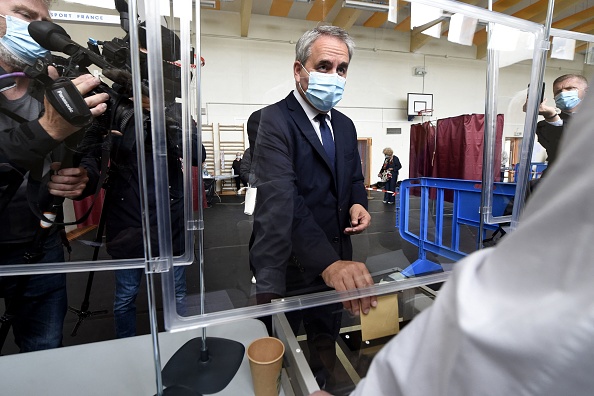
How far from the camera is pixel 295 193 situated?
789 mm

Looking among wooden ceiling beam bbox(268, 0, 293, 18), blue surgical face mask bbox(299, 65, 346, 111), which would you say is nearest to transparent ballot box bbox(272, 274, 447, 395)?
blue surgical face mask bbox(299, 65, 346, 111)

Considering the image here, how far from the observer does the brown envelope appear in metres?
0.68

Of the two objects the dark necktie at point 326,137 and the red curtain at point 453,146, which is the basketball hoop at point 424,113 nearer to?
the red curtain at point 453,146

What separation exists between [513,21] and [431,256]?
2.54ft

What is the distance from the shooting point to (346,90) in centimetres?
78

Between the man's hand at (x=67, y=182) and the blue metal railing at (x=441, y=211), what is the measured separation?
95 centimetres

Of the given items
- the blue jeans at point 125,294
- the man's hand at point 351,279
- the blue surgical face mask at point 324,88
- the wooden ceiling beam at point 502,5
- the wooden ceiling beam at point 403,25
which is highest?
the wooden ceiling beam at point 502,5

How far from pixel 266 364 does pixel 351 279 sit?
30cm

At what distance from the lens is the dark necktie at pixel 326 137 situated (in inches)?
31.0

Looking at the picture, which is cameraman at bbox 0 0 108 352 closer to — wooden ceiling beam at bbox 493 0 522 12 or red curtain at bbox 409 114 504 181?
red curtain at bbox 409 114 504 181

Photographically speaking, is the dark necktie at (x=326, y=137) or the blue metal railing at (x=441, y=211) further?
the blue metal railing at (x=441, y=211)

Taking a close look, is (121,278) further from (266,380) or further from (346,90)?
(346,90)

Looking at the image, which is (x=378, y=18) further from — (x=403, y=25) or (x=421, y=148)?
(x=421, y=148)

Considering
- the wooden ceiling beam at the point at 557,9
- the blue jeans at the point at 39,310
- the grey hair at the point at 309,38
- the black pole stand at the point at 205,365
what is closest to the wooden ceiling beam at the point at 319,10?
the grey hair at the point at 309,38
